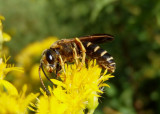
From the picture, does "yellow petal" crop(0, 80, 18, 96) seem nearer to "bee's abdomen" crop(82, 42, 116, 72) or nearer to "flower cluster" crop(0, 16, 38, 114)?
"flower cluster" crop(0, 16, 38, 114)

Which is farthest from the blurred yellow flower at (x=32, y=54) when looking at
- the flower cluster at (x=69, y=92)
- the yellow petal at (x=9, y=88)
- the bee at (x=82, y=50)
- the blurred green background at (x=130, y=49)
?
the yellow petal at (x=9, y=88)

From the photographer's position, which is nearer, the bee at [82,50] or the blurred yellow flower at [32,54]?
the bee at [82,50]

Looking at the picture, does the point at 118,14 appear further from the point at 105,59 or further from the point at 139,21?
the point at 105,59

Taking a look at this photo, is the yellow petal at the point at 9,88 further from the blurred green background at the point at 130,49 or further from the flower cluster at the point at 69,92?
the blurred green background at the point at 130,49

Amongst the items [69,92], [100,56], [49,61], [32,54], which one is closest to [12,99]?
[69,92]

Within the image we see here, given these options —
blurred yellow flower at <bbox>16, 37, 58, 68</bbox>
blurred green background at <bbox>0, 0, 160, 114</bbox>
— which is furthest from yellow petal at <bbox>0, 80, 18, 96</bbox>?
blurred yellow flower at <bbox>16, 37, 58, 68</bbox>

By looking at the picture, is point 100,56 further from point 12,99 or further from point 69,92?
point 12,99

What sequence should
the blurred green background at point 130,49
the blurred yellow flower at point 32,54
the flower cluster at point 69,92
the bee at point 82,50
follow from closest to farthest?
the flower cluster at point 69,92 → the bee at point 82,50 → the blurred green background at point 130,49 → the blurred yellow flower at point 32,54
